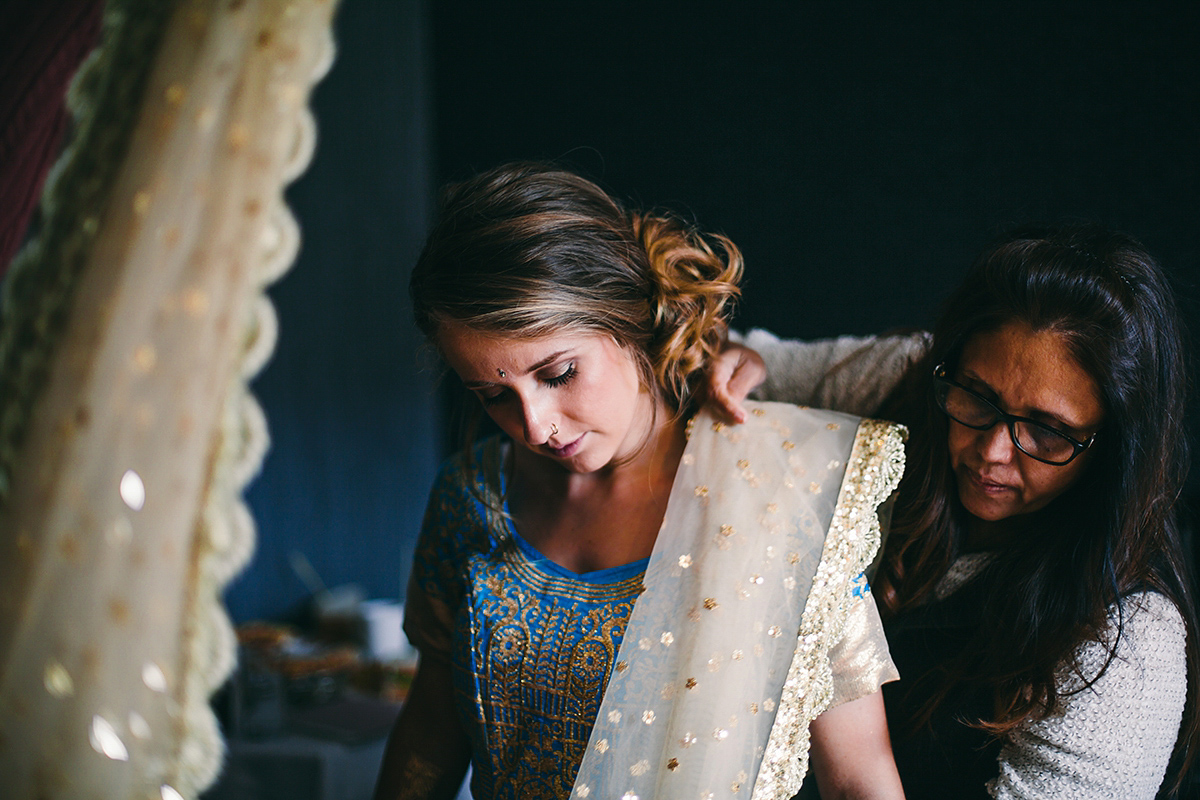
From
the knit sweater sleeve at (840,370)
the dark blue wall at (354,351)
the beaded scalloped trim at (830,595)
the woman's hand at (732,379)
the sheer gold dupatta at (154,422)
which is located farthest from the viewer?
the dark blue wall at (354,351)

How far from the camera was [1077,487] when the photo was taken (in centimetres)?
115

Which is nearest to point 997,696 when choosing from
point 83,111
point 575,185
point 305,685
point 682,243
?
point 682,243

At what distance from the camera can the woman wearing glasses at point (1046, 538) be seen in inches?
41.5

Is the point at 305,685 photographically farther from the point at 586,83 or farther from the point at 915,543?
the point at 586,83

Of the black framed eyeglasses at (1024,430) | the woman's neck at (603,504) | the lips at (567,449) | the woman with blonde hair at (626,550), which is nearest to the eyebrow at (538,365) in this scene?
the woman with blonde hair at (626,550)

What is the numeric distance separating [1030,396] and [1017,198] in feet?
3.60

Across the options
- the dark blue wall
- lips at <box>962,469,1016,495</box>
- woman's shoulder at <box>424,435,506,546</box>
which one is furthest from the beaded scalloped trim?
the dark blue wall

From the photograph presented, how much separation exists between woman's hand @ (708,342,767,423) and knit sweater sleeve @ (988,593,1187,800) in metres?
0.56

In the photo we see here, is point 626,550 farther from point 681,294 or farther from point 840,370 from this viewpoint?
point 840,370

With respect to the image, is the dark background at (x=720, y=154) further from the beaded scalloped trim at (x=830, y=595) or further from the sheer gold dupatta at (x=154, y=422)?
the sheer gold dupatta at (x=154, y=422)

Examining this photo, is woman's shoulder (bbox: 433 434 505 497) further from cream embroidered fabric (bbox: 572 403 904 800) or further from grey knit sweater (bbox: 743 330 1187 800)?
grey knit sweater (bbox: 743 330 1187 800)

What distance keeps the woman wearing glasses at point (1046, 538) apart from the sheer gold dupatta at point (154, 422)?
0.90 meters

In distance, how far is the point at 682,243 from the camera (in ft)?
3.87

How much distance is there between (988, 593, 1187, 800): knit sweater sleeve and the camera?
1.05 meters
